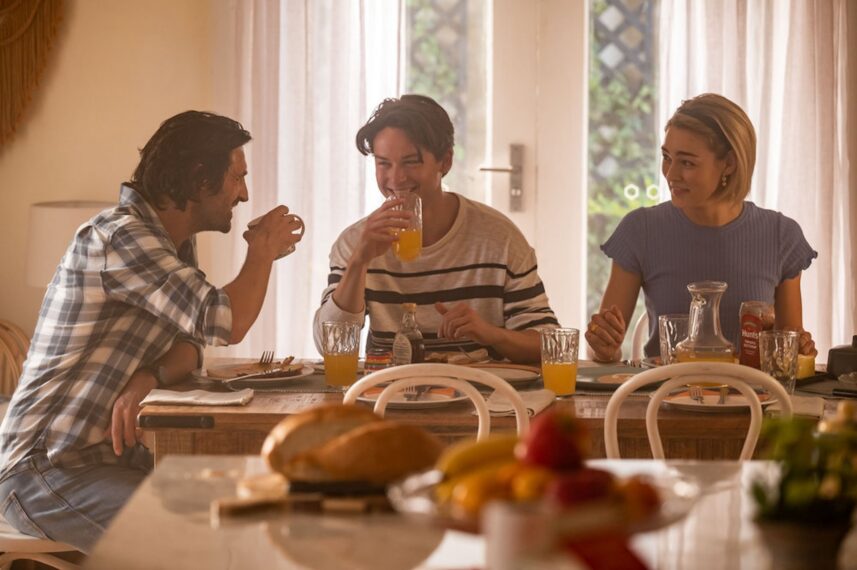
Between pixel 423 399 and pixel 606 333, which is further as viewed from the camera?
pixel 606 333

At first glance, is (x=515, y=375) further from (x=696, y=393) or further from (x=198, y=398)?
(x=198, y=398)

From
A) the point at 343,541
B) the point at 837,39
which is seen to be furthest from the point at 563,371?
the point at 837,39

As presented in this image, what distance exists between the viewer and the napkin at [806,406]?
83.4 inches

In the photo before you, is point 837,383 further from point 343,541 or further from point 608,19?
point 608,19

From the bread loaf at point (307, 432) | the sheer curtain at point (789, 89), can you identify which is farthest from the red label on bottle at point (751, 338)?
the sheer curtain at point (789, 89)

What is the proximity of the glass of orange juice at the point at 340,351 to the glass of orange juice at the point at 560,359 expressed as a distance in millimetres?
391

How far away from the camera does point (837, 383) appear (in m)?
2.48

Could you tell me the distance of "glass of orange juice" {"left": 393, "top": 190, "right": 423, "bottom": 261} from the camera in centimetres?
270

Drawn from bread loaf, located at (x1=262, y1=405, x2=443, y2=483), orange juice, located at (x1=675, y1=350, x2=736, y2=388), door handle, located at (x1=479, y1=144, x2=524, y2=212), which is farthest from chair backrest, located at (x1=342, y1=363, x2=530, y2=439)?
door handle, located at (x1=479, y1=144, x2=524, y2=212)

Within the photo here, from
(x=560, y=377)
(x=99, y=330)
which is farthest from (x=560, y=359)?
(x=99, y=330)

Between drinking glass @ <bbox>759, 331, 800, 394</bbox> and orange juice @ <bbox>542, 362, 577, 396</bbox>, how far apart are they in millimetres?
381

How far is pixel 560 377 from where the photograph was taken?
2.33 metres

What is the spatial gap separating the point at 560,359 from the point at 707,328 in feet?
1.03

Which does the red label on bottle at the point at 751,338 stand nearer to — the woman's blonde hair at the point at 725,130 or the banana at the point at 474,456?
the woman's blonde hair at the point at 725,130
